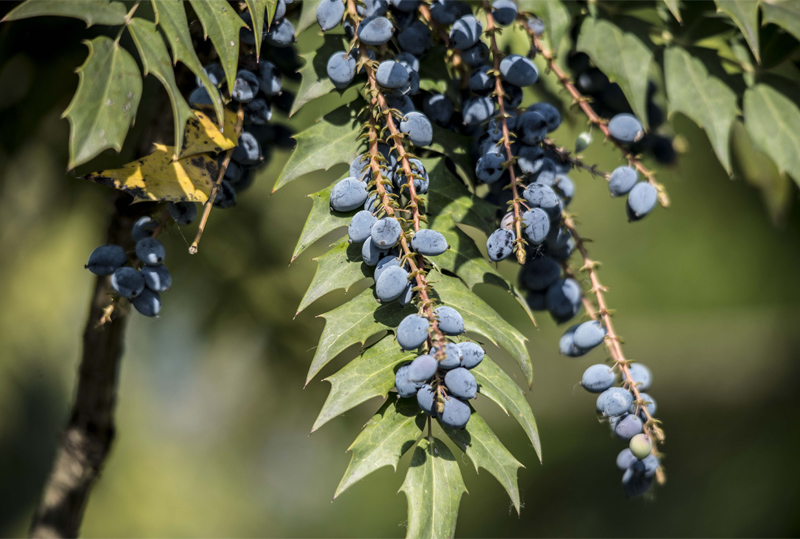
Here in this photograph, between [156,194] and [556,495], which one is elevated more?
[156,194]

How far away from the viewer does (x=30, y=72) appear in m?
1.05

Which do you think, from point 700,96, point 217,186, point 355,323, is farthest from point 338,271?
point 700,96

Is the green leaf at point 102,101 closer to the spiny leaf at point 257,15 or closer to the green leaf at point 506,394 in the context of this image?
the spiny leaf at point 257,15

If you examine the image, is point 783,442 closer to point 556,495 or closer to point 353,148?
point 556,495

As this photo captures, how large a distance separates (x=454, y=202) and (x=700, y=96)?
0.45 meters

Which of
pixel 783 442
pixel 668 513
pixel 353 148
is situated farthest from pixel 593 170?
pixel 783 442

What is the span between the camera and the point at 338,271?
22.6 inches

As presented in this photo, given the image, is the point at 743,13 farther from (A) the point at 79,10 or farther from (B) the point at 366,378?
(A) the point at 79,10

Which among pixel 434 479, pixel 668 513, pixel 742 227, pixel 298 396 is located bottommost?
pixel 668 513

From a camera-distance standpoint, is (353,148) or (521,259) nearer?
(521,259)

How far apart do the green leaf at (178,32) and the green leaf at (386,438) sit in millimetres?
320

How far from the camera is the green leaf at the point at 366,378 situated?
53 cm

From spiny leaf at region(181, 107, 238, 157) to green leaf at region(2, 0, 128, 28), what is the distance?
116 mm

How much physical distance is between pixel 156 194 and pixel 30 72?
2.25ft
